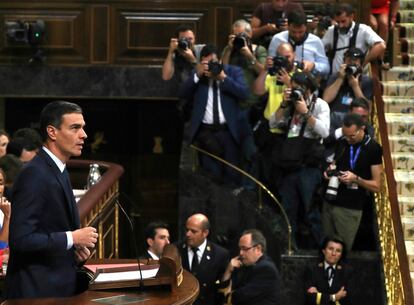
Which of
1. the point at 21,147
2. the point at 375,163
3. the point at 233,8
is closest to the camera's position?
the point at 21,147

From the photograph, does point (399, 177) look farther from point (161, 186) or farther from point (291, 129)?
point (161, 186)

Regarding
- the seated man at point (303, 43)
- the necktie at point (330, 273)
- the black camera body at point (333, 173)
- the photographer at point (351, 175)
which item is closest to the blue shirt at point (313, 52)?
the seated man at point (303, 43)

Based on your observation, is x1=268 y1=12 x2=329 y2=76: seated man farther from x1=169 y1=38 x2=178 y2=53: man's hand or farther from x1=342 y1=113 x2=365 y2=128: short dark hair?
x1=342 y1=113 x2=365 y2=128: short dark hair

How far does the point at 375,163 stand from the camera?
→ 406 inches

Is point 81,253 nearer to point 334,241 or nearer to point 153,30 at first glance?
point 334,241

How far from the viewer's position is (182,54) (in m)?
11.7

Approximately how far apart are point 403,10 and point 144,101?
342cm

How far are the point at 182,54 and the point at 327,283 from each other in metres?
2.93

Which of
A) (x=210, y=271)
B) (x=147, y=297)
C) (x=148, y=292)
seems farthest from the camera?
(x=210, y=271)

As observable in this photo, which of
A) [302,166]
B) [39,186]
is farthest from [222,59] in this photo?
[39,186]

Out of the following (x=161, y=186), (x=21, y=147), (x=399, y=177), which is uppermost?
(x=21, y=147)

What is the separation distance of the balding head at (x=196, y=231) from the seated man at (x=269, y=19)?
304 cm

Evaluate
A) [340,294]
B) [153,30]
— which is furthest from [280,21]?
[340,294]

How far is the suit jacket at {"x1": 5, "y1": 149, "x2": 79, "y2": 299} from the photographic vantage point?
5324 mm
